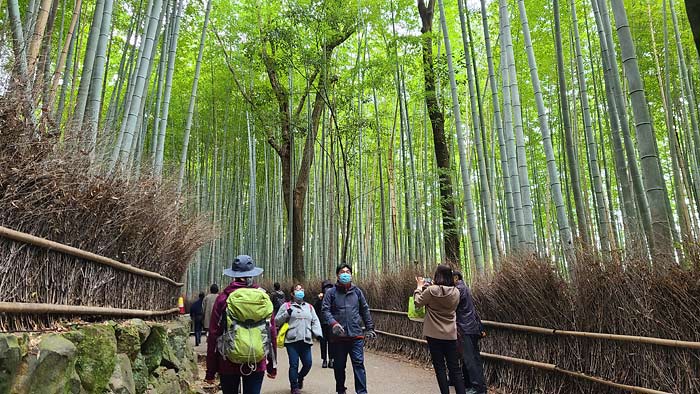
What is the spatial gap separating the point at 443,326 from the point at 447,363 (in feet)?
0.96

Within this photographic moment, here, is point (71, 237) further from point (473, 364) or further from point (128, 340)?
point (473, 364)

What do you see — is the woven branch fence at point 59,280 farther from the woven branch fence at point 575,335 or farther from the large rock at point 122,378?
the woven branch fence at point 575,335

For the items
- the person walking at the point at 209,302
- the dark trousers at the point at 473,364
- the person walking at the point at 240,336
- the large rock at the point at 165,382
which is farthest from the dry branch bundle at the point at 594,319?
the person walking at the point at 209,302

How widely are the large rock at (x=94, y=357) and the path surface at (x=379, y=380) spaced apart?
8.39 ft

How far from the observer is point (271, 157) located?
1362 centimetres

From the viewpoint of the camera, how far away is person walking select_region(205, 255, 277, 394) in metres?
2.53

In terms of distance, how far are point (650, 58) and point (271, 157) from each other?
30.7ft

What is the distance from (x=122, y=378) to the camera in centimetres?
229

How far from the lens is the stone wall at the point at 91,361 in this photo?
4.86 feet

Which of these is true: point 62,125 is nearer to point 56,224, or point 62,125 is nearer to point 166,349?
point 56,224

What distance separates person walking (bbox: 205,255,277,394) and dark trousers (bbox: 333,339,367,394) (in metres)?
1.12

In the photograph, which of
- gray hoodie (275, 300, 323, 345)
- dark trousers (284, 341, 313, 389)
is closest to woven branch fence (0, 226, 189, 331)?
gray hoodie (275, 300, 323, 345)

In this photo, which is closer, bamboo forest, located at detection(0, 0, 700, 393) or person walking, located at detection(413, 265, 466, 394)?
A: bamboo forest, located at detection(0, 0, 700, 393)

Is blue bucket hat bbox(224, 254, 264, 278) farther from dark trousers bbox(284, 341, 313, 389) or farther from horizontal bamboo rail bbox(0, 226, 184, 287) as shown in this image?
dark trousers bbox(284, 341, 313, 389)
